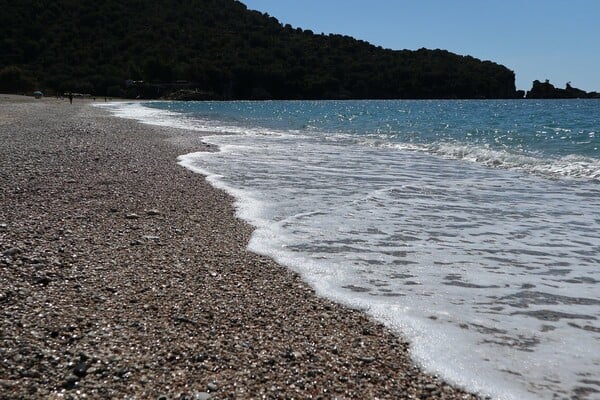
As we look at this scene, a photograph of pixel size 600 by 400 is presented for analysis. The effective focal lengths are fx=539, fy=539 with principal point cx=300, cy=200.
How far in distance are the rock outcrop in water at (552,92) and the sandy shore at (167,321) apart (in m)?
194

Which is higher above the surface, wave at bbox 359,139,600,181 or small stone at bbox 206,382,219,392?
wave at bbox 359,139,600,181

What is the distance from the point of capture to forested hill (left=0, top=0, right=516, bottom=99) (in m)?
117

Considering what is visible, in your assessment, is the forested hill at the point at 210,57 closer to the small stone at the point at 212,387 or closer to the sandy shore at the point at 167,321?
the sandy shore at the point at 167,321

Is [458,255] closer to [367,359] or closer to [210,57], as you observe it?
[367,359]

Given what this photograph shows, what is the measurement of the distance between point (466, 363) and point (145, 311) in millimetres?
2574

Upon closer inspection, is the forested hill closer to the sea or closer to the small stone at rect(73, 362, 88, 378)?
the sea

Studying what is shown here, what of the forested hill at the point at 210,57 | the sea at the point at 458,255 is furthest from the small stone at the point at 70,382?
the forested hill at the point at 210,57

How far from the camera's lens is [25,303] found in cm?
439

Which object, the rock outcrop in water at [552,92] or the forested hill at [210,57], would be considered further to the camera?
the rock outcrop in water at [552,92]

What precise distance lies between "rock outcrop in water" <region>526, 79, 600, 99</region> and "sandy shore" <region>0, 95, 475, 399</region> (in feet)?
635

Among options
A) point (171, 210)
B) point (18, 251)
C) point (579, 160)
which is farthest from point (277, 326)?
point (579, 160)

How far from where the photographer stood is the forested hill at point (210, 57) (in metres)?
117

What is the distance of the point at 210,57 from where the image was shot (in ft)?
481

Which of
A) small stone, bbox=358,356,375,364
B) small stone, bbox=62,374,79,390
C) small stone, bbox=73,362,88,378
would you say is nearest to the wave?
small stone, bbox=358,356,375,364
